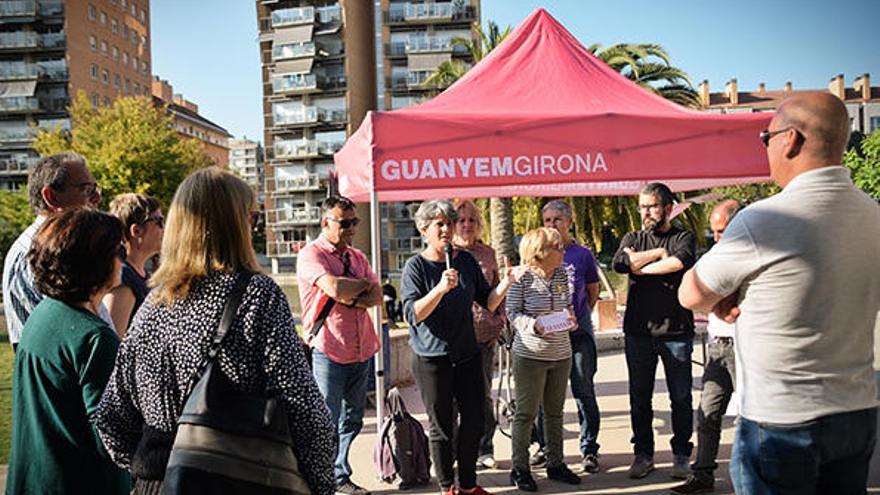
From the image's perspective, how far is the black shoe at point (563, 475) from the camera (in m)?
4.58

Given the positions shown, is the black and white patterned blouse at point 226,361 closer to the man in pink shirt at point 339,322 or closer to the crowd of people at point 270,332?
the crowd of people at point 270,332

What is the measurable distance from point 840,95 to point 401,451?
9779 cm

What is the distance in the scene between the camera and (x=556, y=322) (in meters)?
4.46

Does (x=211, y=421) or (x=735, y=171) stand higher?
(x=735, y=171)

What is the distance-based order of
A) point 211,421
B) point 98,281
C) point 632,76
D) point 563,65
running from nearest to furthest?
1. point 211,421
2. point 98,281
3. point 563,65
4. point 632,76

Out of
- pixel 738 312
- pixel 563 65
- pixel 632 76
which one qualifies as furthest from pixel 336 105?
pixel 738 312

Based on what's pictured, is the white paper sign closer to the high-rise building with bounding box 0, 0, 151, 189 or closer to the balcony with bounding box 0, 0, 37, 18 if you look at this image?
the high-rise building with bounding box 0, 0, 151, 189

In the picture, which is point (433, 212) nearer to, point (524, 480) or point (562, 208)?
point (562, 208)

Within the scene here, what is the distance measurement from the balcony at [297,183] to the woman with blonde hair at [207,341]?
55095 mm

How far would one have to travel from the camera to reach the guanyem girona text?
4.60 m

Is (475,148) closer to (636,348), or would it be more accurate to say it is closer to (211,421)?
(636,348)

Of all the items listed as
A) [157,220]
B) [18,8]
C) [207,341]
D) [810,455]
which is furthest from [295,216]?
[810,455]

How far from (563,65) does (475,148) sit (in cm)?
167

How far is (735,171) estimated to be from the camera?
497 cm
